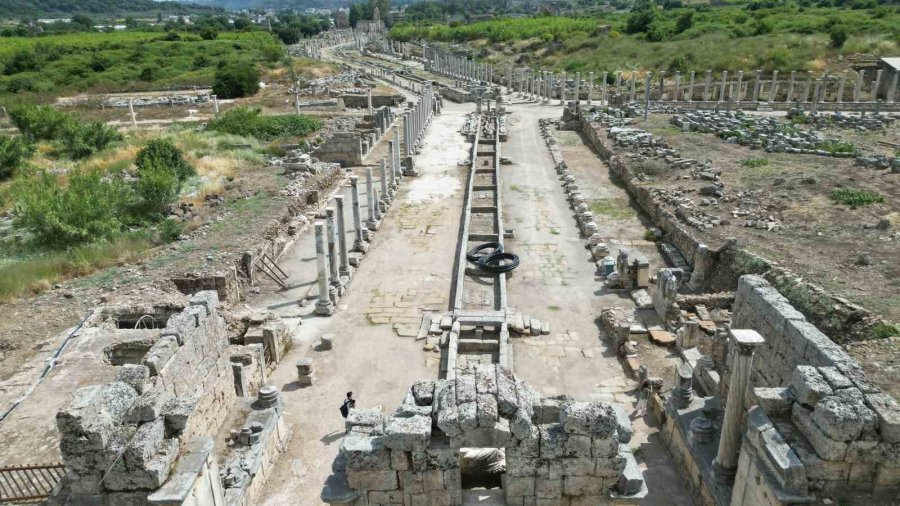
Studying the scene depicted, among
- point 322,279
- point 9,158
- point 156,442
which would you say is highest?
point 9,158

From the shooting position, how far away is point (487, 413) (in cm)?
706

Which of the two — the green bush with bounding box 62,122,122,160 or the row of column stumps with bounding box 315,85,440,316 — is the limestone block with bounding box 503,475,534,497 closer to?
the row of column stumps with bounding box 315,85,440,316

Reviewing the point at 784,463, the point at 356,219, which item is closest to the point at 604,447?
the point at 784,463

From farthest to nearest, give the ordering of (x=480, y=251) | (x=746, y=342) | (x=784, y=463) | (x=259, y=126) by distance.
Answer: (x=259, y=126) → (x=480, y=251) → (x=746, y=342) → (x=784, y=463)

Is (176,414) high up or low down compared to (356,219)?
up

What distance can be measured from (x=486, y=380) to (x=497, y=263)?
10793 mm

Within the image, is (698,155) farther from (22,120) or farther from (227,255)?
(22,120)

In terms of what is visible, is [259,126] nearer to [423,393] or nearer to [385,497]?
[423,393]

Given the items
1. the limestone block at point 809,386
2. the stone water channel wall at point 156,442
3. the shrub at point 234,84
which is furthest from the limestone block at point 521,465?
the shrub at point 234,84

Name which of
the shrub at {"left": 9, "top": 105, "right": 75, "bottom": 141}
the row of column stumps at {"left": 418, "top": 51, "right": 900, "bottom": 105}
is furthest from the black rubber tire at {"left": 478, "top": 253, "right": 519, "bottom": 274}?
the row of column stumps at {"left": 418, "top": 51, "right": 900, "bottom": 105}

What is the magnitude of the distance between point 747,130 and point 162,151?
90.7 feet

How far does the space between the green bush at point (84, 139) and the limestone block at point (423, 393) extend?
28.8 metres

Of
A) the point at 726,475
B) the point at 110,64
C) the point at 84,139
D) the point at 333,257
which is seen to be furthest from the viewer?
the point at 110,64

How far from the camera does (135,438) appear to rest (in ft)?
23.1
